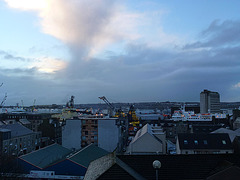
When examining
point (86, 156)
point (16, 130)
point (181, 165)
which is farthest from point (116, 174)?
point (16, 130)

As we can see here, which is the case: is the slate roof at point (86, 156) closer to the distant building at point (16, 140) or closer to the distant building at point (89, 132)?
the distant building at point (89, 132)

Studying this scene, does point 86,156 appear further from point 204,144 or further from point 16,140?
point 16,140

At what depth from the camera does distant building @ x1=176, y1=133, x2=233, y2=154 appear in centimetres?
3469

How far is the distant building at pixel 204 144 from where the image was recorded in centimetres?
3469

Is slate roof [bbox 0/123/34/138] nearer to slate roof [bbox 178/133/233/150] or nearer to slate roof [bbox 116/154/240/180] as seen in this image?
slate roof [bbox 178/133/233/150]

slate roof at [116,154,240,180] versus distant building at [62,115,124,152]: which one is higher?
slate roof at [116,154,240,180]

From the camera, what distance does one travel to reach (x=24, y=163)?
90.9 ft

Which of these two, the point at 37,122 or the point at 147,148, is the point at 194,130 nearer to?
the point at 147,148

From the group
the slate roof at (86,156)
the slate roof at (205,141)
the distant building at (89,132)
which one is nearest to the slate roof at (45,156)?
the slate roof at (86,156)

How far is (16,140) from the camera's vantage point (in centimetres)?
4222

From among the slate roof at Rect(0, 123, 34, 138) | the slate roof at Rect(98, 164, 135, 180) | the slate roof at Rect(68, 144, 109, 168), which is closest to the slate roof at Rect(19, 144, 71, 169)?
the slate roof at Rect(68, 144, 109, 168)

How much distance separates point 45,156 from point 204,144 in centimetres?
2513

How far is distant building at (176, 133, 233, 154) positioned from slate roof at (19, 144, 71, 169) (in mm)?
19134

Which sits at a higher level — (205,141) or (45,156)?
(205,141)
